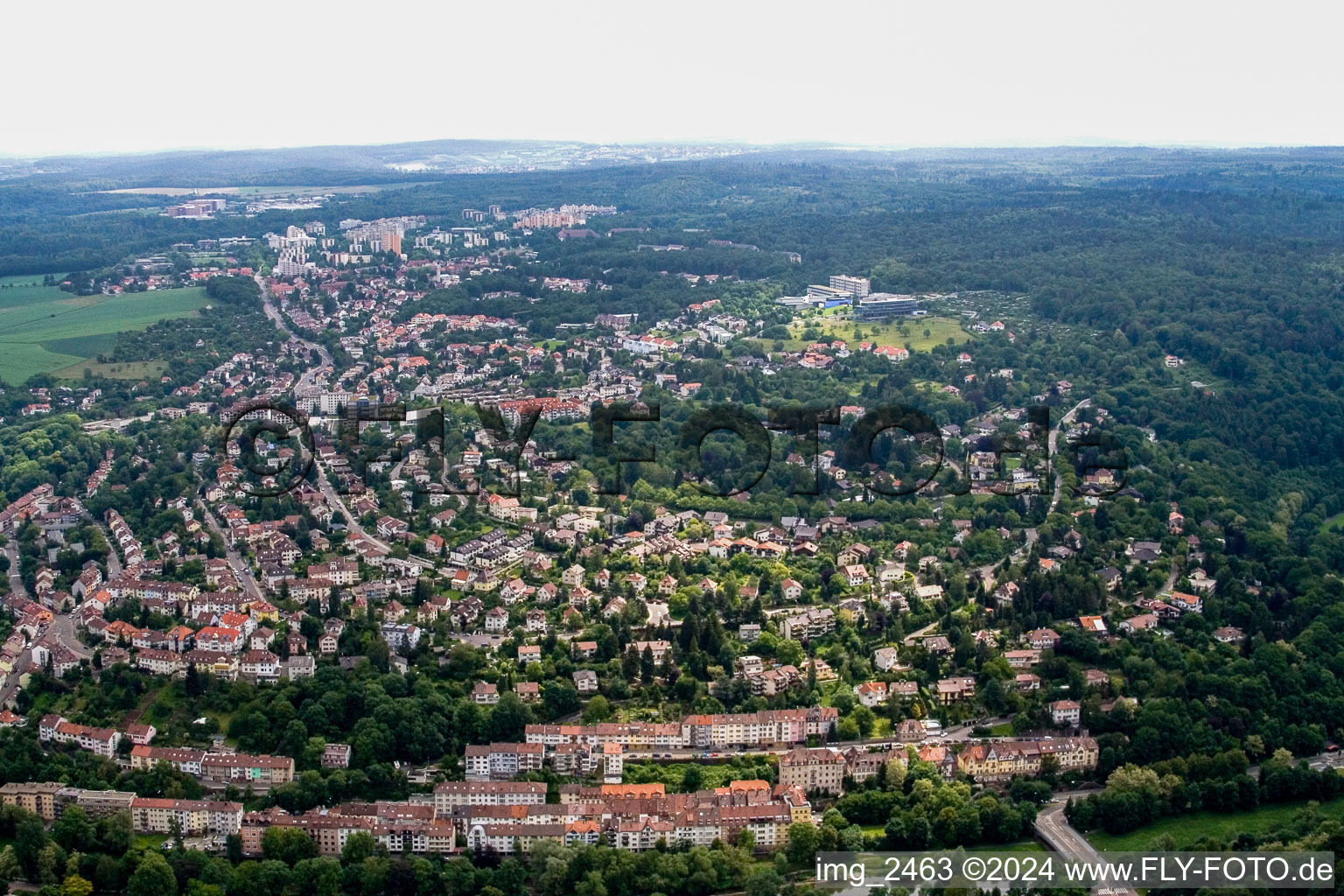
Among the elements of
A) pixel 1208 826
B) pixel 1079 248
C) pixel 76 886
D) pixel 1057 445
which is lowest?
pixel 1208 826

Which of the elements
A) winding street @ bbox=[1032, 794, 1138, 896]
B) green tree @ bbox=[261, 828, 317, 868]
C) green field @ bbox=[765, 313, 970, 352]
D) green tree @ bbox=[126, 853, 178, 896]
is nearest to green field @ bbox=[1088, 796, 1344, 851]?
winding street @ bbox=[1032, 794, 1138, 896]

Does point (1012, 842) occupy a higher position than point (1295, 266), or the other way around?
point (1295, 266)

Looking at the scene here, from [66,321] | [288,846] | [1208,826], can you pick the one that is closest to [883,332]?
[66,321]

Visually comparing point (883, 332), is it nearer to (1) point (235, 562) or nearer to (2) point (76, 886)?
(1) point (235, 562)

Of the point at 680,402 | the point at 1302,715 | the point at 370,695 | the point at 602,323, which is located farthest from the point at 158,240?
the point at 1302,715

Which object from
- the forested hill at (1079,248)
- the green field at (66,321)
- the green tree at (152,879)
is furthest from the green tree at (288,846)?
the green field at (66,321)

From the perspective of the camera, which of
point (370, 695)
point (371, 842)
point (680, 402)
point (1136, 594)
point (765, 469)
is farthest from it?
point (680, 402)

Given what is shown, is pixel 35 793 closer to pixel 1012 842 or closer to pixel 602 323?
pixel 1012 842
